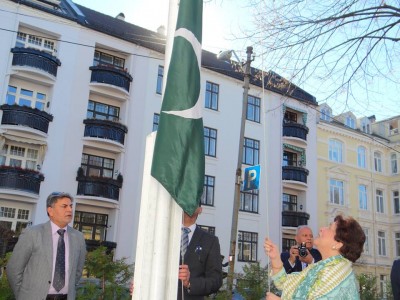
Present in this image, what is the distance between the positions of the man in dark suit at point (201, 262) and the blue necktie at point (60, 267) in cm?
142

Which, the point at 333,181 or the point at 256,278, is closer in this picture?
the point at 256,278

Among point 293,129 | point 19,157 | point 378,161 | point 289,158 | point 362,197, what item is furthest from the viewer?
point 378,161

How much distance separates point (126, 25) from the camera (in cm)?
3155

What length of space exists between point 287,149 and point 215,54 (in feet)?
32.4

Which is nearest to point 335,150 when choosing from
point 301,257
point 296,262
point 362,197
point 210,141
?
point 362,197

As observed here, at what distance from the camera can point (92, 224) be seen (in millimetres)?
24453

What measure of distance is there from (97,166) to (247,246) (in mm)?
10837

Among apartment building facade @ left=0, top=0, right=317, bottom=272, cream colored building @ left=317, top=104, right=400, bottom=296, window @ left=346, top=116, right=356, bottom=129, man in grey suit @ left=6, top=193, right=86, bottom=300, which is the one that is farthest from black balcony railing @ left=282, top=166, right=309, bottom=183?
man in grey suit @ left=6, top=193, right=86, bottom=300

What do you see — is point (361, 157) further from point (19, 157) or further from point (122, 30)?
point (19, 157)

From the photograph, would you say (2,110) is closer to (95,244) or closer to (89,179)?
(89,179)

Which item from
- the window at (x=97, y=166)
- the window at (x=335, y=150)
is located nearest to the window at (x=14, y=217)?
the window at (x=97, y=166)

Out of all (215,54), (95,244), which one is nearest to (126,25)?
(215,54)

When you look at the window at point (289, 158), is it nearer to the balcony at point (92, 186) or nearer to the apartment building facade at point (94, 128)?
the apartment building facade at point (94, 128)

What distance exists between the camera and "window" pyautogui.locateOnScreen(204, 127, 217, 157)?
28742 millimetres
